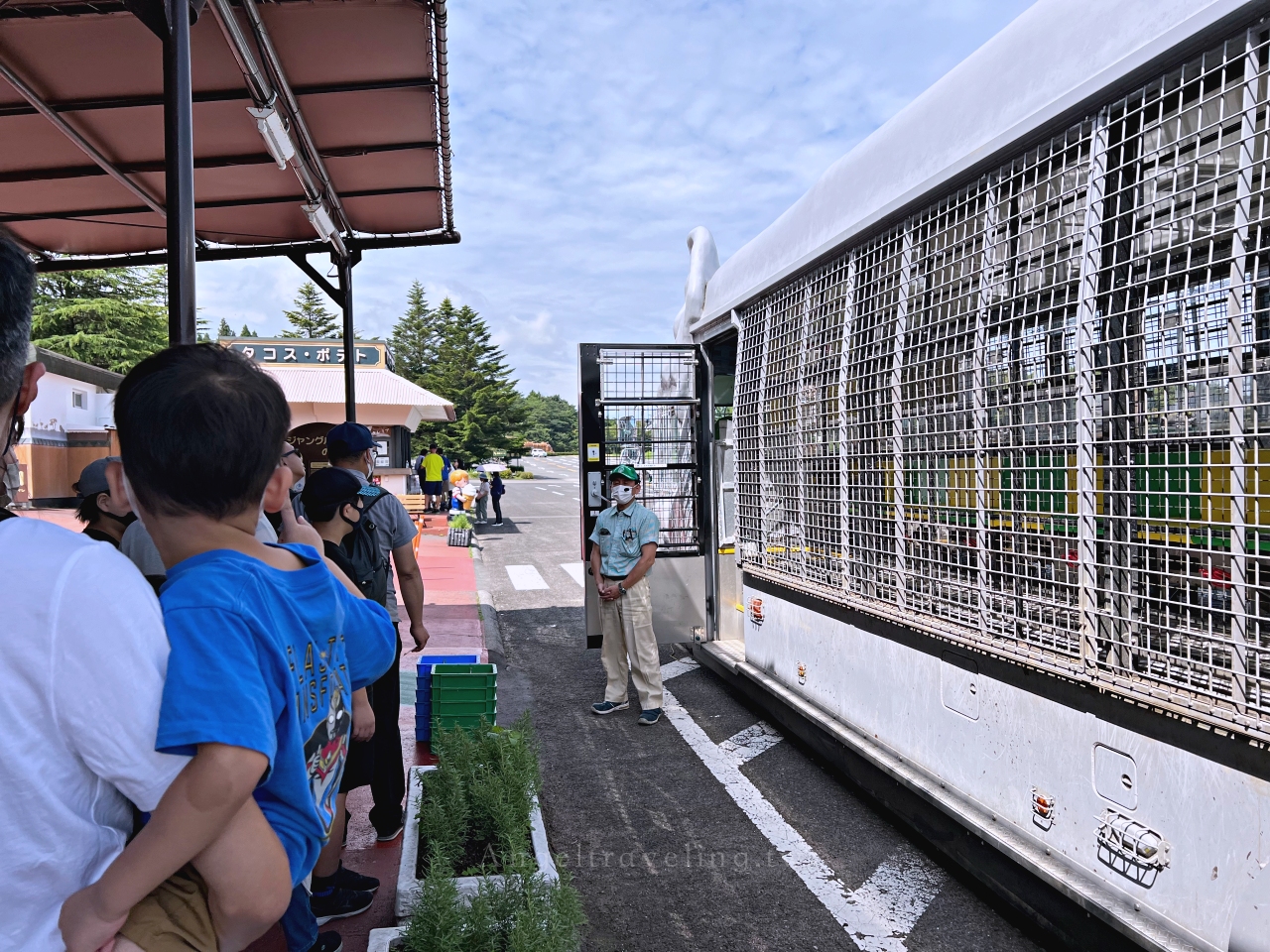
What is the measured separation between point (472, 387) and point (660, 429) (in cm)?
6367

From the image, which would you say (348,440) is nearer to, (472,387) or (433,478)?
(433,478)

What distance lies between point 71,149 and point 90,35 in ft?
5.45

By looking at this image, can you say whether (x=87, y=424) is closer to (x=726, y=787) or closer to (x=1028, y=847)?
(x=726, y=787)

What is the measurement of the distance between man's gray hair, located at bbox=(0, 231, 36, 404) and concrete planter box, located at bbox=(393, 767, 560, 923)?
230 centimetres

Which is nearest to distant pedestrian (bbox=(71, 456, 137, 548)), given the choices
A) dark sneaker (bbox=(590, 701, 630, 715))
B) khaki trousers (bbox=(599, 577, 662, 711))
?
khaki trousers (bbox=(599, 577, 662, 711))

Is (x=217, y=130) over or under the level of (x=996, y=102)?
over

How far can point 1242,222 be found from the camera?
2.34m

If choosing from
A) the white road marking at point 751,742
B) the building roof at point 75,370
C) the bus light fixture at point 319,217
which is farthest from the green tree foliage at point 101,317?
the white road marking at point 751,742

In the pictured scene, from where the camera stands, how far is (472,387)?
69.2m

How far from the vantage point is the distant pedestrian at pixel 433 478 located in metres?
23.4

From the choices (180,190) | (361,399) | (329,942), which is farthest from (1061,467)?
(361,399)

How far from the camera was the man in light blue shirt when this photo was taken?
6.43 metres

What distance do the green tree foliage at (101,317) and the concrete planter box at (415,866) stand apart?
38.5 metres

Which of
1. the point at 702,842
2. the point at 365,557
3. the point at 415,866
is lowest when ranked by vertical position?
the point at 702,842
